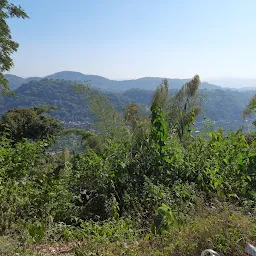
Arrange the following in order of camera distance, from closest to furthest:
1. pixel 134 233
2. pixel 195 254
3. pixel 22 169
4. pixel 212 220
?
pixel 195 254
pixel 212 220
pixel 134 233
pixel 22 169

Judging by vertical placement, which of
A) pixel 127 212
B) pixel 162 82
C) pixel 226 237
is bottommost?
pixel 127 212

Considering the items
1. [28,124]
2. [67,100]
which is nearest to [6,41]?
[28,124]

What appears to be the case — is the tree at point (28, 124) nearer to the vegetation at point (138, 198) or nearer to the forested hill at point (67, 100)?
the vegetation at point (138, 198)

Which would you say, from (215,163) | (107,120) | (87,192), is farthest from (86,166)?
(107,120)

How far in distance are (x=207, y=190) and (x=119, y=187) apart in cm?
92

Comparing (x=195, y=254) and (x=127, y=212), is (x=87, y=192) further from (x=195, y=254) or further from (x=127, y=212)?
(x=195, y=254)

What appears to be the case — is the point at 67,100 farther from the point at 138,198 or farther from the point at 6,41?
the point at 138,198

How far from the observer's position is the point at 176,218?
2422 millimetres

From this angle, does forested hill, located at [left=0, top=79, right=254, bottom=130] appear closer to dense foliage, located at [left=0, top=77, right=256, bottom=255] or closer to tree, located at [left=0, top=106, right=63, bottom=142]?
tree, located at [left=0, top=106, right=63, bottom=142]

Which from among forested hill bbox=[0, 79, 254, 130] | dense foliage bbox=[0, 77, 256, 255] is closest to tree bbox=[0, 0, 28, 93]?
dense foliage bbox=[0, 77, 256, 255]

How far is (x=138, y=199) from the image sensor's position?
2.94 meters

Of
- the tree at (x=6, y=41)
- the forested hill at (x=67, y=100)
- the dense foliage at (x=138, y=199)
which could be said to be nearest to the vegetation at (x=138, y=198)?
the dense foliage at (x=138, y=199)

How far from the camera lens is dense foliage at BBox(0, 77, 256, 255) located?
2.03 meters

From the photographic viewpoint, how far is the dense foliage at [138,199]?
203 centimetres
